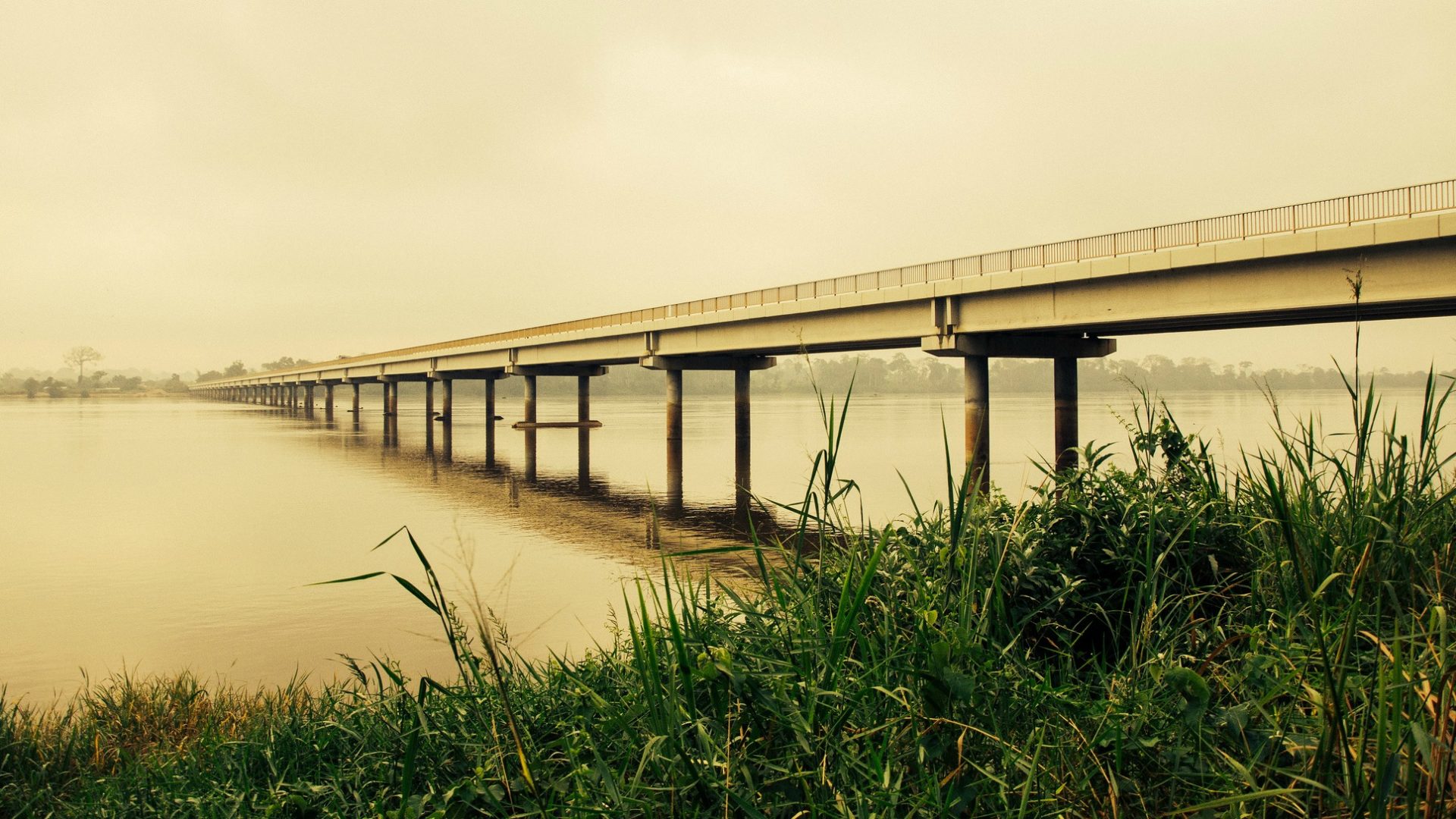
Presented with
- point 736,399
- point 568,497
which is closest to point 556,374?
point 736,399

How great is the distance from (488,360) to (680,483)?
39638 millimetres

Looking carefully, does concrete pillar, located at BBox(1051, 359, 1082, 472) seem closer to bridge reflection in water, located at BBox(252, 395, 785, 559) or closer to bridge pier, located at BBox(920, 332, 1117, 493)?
bridge pier, located at BBox(920, 332, 1117, 493)

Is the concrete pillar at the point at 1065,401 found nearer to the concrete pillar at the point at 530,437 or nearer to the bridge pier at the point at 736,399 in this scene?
the bridge pier at the point at 736,399

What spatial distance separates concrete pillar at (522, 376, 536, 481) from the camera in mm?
43219

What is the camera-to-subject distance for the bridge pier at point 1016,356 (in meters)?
34.9

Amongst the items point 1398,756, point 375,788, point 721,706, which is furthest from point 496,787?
point 1398,756

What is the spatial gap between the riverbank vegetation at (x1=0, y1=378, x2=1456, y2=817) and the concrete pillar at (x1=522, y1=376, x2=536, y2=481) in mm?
34871

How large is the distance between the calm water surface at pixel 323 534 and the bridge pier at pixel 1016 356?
8.04 feet

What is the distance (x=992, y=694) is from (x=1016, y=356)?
35.5 m

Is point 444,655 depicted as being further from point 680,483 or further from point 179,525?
point 680,483

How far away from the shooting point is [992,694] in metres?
4.11

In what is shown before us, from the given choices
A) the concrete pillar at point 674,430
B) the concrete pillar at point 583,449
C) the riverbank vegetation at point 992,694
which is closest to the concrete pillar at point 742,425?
the concrete pillar at point 674,430

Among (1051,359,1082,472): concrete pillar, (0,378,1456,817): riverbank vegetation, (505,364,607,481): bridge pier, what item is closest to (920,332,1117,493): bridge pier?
(1051,359,1082,472): concrete pillar

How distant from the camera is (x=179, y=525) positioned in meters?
26.0
